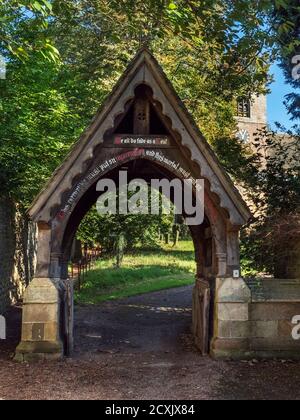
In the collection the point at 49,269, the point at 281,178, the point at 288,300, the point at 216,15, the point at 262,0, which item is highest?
the point at 216,15

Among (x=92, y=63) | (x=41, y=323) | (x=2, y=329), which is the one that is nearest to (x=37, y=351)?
(x=41, y=323)

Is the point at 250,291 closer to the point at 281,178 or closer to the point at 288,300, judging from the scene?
the point at 288,300

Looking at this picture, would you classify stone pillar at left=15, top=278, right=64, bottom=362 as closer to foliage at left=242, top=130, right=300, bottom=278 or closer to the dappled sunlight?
foliage at left=242, top=130, right=300, bottom=278

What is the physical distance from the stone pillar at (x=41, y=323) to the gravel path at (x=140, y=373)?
28cm

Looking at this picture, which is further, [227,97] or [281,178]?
[227,97]

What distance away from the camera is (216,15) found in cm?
903

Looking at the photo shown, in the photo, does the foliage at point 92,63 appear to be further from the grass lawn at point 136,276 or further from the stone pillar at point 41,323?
the grass lawn at point 136,276

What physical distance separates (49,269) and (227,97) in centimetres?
856

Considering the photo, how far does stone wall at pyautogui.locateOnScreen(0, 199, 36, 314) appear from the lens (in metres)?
13.3

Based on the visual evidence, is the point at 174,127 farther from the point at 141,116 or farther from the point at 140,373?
the point at 140,373

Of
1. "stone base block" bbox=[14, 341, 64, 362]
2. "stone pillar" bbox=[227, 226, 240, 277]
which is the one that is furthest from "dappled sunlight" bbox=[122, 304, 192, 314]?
"stone base block" bbox=[14, 341, 64, 362]

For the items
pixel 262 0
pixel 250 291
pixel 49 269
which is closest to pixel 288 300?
pixel 250 291

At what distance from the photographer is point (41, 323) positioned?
323 inches

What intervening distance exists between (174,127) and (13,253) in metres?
8.56
